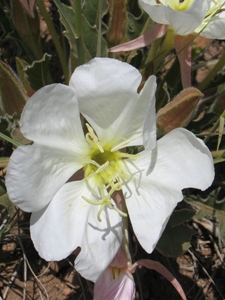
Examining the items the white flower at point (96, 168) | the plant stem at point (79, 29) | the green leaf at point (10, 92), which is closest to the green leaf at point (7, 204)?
the white flower at point (96, 168)

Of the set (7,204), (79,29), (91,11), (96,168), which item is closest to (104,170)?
(96,168)

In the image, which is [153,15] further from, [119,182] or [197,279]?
[197,279]

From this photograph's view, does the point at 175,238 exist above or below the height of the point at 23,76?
below

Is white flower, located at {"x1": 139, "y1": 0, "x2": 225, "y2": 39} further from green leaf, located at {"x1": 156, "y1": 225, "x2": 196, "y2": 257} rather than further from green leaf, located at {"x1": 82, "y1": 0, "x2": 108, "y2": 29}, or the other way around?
green leaf, located at {"x1": 156, "y1": 225, "x2": 196, "y2": 257}

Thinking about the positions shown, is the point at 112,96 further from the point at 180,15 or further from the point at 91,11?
the point at 91,11

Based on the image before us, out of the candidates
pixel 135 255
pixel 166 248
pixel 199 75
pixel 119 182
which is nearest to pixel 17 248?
pixel 135 255

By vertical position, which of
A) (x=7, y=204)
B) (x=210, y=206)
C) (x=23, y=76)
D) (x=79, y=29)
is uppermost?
(x=79, y=29)

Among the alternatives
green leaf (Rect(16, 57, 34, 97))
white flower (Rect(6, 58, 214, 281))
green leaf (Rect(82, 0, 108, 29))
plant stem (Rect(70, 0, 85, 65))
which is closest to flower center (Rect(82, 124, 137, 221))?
white flower (Rect(6, 58, 214, 281))
